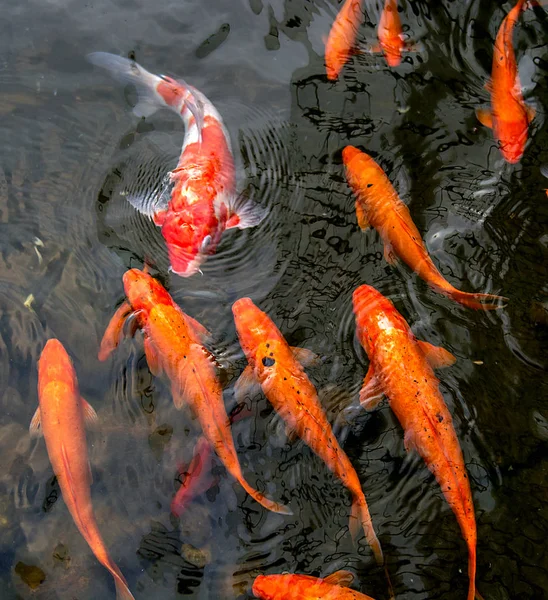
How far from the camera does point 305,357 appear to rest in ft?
16.6

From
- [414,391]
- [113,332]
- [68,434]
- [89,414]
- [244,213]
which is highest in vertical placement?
[244,213]

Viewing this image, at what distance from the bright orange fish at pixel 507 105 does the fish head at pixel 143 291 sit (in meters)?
3.72

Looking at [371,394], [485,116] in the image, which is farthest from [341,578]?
[485,116]

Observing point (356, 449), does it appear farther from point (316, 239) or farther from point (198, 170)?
point (198, 170)

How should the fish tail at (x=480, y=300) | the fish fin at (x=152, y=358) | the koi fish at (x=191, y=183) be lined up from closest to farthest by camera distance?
the fish fin at (x=152, y=358) < the fish tail at (x=480, y=300) < the koi fish at (x=191, y=183)

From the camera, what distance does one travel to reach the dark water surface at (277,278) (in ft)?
14.8

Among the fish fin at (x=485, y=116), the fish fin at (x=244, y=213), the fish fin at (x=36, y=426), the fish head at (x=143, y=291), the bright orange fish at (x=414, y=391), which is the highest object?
the fish fin at (x=485, y=116)

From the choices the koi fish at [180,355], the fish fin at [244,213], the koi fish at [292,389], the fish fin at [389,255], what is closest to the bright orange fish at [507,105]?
the fish fin at [389,255]

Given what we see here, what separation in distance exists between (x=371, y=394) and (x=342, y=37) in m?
4.12

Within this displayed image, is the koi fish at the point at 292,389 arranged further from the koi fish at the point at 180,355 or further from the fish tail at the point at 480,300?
the fish tail at the point at 480,300

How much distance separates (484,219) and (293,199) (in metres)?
1.85

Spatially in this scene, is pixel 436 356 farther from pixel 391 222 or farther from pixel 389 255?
Result: pixel 391 222

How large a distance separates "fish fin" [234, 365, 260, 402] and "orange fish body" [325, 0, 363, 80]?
3.52m

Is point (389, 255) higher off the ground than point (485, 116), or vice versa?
point (485, 116)
